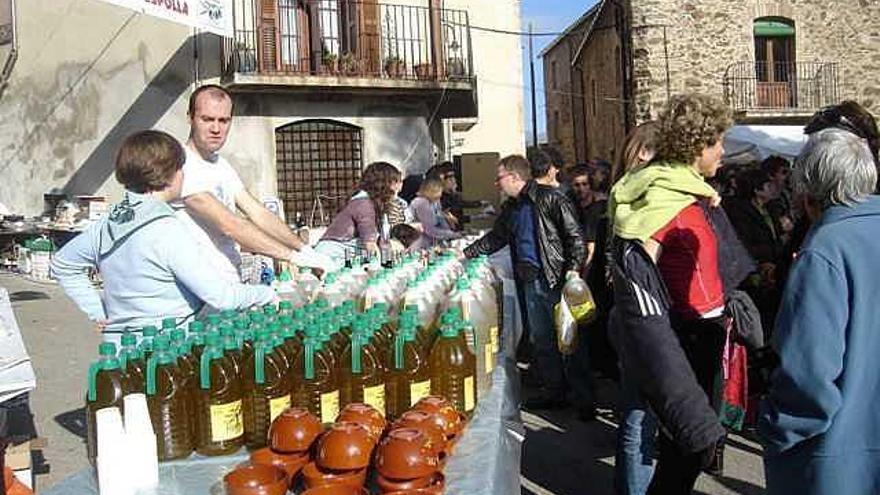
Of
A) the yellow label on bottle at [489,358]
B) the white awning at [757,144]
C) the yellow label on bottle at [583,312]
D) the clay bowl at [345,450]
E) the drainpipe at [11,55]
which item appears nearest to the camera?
the clay bowl at [345,450]

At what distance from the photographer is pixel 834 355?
7.99 ft

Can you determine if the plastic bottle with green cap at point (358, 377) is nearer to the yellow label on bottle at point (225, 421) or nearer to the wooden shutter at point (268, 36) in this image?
the yellow label on bottle at point (225, 421)

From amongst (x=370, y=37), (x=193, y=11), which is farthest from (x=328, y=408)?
(x=370, y=37)

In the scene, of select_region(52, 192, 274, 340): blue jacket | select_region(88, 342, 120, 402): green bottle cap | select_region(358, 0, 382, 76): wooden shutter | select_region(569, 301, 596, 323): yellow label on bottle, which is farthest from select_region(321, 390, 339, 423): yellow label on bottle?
select_region(358, 0, 382, 76): wooden shutter

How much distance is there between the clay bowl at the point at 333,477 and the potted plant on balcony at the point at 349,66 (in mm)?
13310

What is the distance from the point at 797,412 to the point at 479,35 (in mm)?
20642

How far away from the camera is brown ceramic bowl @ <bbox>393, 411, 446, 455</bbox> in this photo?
2307mm

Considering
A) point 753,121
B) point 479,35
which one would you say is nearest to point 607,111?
point 753,121

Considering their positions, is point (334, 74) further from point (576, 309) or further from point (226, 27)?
point (576, 309)

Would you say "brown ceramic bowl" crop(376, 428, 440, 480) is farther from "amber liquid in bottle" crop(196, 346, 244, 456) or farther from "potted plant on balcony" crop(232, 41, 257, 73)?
"potted plant on balcony" crop(232, 41, 257, 73)

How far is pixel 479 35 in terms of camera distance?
73.5ft

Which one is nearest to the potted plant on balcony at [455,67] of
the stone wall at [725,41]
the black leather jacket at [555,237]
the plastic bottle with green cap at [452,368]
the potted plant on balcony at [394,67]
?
the potted plant on balcony at [394,67]

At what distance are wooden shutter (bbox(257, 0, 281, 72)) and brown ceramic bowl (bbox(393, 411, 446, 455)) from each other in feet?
42.6

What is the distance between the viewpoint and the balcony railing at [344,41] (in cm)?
1480
